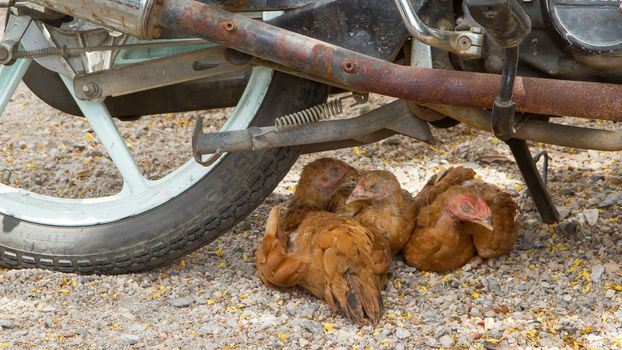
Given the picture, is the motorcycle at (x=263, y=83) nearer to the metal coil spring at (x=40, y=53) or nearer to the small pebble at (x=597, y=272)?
the metal coil spring at (x=40, y=53)

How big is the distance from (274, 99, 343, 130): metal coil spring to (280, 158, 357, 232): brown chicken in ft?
2.08

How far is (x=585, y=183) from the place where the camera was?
436 centimetres

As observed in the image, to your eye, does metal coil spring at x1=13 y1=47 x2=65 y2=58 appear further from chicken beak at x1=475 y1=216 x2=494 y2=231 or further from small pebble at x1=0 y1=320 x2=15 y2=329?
chicken beak at x1=475 y1=216 x2=494 y2=231

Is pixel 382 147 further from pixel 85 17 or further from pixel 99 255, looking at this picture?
pixel 85 17

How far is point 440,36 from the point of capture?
2.72 meters

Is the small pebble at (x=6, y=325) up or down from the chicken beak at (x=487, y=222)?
up

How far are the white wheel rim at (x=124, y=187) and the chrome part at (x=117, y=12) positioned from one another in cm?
48

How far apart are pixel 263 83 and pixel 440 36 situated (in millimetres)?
860

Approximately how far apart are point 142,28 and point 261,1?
0.38m

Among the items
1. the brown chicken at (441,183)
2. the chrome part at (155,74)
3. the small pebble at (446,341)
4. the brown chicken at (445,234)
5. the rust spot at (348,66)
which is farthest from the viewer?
the brown chicken at (441,183)

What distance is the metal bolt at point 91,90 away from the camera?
11.2 feet

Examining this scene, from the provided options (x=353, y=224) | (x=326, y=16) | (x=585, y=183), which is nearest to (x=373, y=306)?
(x=353, y=224)

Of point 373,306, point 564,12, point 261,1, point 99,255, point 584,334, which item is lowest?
point 584,334

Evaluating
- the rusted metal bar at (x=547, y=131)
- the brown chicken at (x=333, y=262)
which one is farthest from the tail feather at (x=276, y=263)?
the rusted metal bar at (x=547, y=131)
